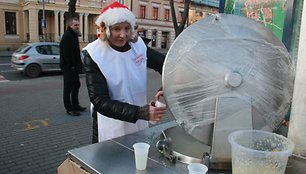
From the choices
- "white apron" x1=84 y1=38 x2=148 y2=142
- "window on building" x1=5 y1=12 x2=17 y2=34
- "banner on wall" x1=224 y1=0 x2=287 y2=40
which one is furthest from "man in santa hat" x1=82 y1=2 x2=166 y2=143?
"window on building" x1=5 y1=12 x2=17 y2=34

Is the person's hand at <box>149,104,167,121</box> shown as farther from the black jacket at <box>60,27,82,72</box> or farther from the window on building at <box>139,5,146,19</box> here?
the window on building at <box>139,5,146,19</box>

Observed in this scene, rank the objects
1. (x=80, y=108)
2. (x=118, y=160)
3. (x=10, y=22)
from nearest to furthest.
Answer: (x=118, y=160) → (x=80, y=108) → (x=10, y=22)

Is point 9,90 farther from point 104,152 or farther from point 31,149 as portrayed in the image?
point 104,152

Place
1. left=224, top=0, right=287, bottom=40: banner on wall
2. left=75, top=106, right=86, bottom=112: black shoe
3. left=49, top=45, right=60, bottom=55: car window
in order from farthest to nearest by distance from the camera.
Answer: left=49, top=45, right=60, bottom=55: car window
left=75, top=106, right=86, bottom=112: black shoe
left=224, top=0, right=287, bottom=40: banner on wall

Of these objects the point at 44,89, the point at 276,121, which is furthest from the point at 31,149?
the point at 44,89

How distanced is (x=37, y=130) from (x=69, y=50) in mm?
1636

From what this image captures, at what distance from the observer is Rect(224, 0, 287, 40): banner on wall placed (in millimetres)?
2668

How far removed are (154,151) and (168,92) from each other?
1.31 ft

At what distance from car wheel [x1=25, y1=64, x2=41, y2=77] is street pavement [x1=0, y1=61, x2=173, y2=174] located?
2.84 meters

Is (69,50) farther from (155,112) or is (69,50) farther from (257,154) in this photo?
(257,154)

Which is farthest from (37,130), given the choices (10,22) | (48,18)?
(48,18)

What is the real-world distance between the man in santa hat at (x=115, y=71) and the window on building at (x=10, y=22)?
1180 inches

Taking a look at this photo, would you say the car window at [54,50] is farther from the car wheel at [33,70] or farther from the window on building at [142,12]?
the window on building at [142,12]

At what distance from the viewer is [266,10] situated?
280 cm
